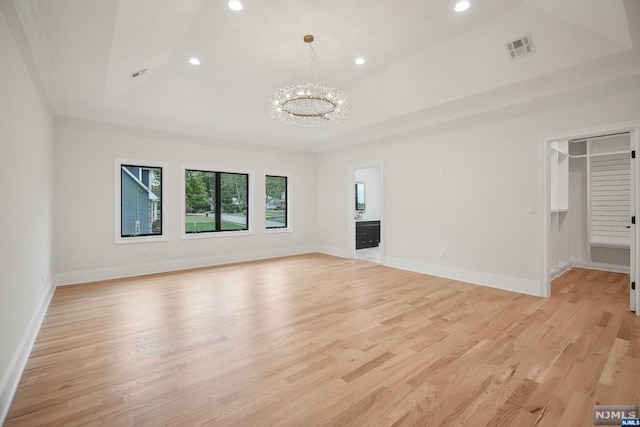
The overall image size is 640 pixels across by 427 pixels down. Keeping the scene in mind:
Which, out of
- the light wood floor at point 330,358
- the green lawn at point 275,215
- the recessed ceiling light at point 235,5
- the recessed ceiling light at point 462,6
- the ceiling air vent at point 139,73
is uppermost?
the recessed ceiling light at point 235,5

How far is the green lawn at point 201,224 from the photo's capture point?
6523 mm

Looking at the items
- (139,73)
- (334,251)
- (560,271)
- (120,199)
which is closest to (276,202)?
(334,251)

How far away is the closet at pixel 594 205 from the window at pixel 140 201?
25.4ft

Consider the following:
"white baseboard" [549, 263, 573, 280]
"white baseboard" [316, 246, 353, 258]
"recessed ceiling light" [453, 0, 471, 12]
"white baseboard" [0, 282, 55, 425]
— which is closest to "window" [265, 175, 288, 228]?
"white baseboard" [316, 246, 353, 258]

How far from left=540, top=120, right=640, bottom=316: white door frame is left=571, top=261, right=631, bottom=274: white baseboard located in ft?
8.67

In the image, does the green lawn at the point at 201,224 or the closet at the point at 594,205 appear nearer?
the closet at the point at 594,205

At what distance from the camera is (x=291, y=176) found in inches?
320

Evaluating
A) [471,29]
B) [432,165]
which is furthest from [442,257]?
[471,29]

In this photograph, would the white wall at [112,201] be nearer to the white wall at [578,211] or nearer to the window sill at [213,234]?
the window sill at [213,234]

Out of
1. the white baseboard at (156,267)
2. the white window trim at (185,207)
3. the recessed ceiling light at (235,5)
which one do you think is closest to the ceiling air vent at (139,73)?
the recessed ceiling light at (235,5)

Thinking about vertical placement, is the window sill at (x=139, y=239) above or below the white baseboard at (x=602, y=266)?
above

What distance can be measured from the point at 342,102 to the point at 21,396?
4494mm

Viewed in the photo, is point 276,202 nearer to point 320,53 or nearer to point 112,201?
point 112,201

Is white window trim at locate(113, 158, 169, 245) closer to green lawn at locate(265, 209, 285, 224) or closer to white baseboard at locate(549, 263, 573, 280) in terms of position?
green lawn at locate(265, 209, 285, 224)
